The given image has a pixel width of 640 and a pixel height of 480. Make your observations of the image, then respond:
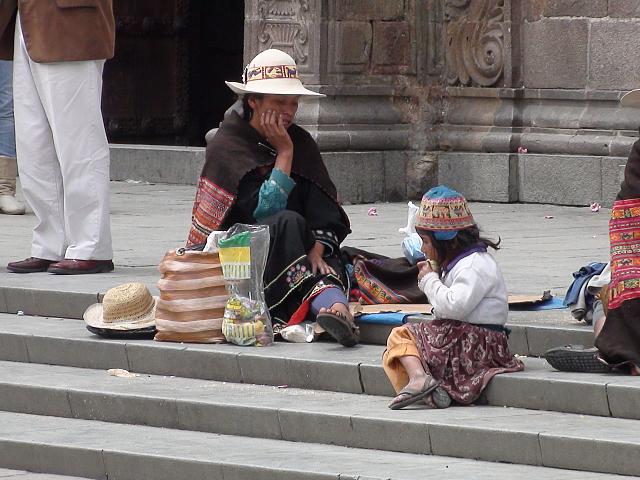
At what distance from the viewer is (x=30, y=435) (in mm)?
6914

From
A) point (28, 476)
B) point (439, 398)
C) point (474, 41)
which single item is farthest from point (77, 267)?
point (474, 41)

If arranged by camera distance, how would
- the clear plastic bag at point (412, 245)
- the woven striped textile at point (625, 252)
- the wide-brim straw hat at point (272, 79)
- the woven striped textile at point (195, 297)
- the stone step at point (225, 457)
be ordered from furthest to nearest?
the clear plastic bag at point (412, 245), the wide-brim straw hat at point (272, 79), the woven striped textile at point (195, 297), the woven striped textile at point (625, 252), the stone step at point (225, 457)

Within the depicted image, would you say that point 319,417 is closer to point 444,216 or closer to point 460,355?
point 460,355

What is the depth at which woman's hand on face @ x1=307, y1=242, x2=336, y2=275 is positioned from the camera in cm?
778

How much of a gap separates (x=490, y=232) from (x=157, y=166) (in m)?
3.92

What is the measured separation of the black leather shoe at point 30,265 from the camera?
9062mm

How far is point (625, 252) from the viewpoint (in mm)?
6848

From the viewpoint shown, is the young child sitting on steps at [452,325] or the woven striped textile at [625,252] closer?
the young child sitting on steps at [452,325]

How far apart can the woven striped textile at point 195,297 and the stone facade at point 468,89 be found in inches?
189

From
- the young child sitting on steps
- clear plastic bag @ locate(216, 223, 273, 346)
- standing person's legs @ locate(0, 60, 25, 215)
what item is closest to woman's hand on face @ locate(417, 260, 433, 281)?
the young child sitting on steps

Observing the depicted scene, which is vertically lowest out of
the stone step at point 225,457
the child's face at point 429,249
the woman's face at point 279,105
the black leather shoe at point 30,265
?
the stone step at point 225,457

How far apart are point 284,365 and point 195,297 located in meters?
0.61

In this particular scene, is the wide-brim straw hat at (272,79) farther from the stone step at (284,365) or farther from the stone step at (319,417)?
the stone step at (319,417)

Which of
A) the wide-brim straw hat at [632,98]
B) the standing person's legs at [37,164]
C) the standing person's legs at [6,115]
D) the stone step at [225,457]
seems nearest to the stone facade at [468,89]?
the standing person's legs at [6,115]
